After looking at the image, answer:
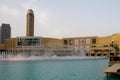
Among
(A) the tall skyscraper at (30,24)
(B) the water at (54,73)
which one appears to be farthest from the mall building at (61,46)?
(B) the water at (54,73)

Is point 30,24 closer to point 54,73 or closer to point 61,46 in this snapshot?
point 61,46

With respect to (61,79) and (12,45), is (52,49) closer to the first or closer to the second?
(12,45)

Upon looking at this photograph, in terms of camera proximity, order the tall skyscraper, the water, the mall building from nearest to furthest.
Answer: the water, the mall building, the tall skyscraper

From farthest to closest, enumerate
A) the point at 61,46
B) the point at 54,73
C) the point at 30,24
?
the point at 30,24 < the point at 61,46 < the point at 54,73

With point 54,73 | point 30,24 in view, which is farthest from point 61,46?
point 54,73

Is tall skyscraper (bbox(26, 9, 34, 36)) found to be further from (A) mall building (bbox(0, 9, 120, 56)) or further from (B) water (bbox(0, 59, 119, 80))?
(B) water (bbox(0, 59, 119, 80))

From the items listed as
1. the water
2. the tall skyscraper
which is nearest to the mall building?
the tall skyscraper

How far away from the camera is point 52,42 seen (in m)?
116

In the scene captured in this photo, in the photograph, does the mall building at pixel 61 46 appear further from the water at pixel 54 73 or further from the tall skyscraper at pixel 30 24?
the water at pixel 54 73

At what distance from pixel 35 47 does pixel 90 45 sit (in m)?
30.8

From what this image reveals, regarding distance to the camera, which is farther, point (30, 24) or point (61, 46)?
point (30, 24)

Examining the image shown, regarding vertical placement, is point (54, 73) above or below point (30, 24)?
below

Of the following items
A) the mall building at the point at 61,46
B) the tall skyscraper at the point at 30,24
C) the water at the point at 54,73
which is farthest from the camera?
the tall skyscraper at the point at 30,24

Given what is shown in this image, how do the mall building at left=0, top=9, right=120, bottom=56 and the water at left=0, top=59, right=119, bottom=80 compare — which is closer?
the water at left=0, top=59, right=119, bottom=80
